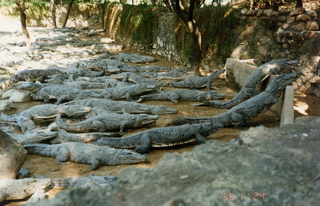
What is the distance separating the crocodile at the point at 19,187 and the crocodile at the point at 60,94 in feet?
11.0

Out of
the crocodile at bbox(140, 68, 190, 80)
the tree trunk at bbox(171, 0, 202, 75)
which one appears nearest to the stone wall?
the tree trunk at bbox(171, 0, 202, 75)

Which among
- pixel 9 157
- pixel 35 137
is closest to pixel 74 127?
pixel 35 137

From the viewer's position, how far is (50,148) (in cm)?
407

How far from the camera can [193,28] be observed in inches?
314

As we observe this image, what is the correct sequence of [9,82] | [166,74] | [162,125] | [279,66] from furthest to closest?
1. [166,74]
2. [9,82]
3. [279,66]
4. [162,125]

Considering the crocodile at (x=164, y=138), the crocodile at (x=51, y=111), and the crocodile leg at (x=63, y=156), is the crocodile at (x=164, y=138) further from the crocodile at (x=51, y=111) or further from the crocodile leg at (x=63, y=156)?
the crocodile at (x=51, y=111)

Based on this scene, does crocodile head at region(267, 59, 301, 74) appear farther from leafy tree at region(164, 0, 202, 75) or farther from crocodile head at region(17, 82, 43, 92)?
crocodile head at region(17, 82, 43, 92)

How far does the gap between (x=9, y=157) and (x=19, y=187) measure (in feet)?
1.30

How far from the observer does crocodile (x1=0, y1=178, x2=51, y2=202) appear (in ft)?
9.52

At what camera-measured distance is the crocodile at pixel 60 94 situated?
621 cm

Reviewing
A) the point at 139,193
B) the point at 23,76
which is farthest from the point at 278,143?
the point at 23,76

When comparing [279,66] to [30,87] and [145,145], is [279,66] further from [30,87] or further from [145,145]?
[30,87]

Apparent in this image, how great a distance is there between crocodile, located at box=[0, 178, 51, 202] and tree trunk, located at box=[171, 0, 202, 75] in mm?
6074

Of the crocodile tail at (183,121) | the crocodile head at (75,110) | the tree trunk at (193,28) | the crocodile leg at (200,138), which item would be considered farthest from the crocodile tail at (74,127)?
the tree trunk at (193,28)
